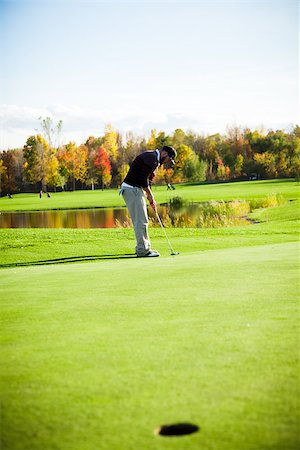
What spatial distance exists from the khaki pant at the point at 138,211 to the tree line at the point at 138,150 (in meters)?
73.6

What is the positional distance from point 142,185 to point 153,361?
29.2ft

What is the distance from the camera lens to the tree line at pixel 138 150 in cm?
8656

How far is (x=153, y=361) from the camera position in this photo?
A: 3.37 meters

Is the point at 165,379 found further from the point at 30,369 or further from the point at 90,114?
the point at 90,114

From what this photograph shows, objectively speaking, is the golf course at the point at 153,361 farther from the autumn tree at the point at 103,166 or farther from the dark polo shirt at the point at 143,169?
the autumn tree at the point at 103,166

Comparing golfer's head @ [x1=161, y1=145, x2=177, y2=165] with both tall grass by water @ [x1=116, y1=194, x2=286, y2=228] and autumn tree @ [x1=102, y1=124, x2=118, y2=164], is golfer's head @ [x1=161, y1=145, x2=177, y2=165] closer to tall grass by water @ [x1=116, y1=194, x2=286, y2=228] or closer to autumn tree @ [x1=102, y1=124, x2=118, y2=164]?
tall grass by water @ [x1=116, y1=194, x2=286, y2=228]

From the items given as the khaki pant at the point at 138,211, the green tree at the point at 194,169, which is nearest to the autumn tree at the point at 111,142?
the green tree at the point at 194,169

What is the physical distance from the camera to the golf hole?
8.02ft

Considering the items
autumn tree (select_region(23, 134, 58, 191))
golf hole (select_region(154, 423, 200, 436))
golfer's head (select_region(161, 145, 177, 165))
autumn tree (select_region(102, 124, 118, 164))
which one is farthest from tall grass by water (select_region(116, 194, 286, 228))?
autumn tree (select_region(102, 124, 118, 164))

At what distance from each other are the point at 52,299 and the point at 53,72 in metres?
20.1

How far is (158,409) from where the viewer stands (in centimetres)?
267

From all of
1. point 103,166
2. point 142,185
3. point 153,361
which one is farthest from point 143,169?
point 103,166

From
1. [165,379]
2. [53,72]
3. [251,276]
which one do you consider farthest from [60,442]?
[53,72]

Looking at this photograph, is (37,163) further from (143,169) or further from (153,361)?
(153,361)
